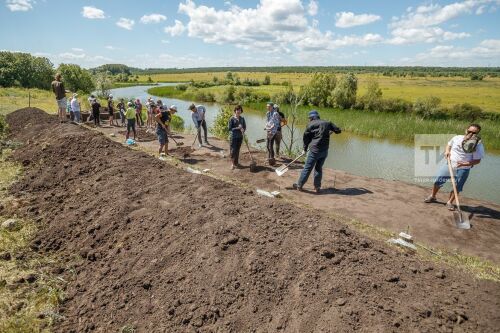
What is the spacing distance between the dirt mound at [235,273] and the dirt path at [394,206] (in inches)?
65.1

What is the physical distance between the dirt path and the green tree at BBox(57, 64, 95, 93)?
141ft

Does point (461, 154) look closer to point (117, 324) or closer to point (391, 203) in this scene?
point (391, 203)

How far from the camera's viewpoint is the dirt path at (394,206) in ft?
18.5

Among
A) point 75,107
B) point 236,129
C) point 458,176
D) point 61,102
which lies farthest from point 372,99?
point 458,176

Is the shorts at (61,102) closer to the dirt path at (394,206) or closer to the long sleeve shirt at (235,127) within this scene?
the dirt path at (394,206)

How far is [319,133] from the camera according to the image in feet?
23.4

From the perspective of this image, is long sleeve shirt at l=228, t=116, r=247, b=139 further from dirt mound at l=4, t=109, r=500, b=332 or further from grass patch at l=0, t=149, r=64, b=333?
grass patch at l=0, t=149, r=64, b=333

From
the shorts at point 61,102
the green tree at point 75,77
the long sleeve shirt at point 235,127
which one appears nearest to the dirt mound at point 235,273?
the long sleeve shirt at point 235,127

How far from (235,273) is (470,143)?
529cm

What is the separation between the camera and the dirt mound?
3266 mm

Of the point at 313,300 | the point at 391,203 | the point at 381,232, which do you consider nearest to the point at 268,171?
the point at 391,203

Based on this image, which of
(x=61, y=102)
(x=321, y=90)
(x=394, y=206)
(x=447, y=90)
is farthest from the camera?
(x=447, y=90)

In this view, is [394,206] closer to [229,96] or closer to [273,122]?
[273,122]

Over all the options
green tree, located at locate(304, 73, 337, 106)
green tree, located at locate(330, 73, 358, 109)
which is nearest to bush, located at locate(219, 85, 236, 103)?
green tree, located at locate(304, 73, 337, 106)
